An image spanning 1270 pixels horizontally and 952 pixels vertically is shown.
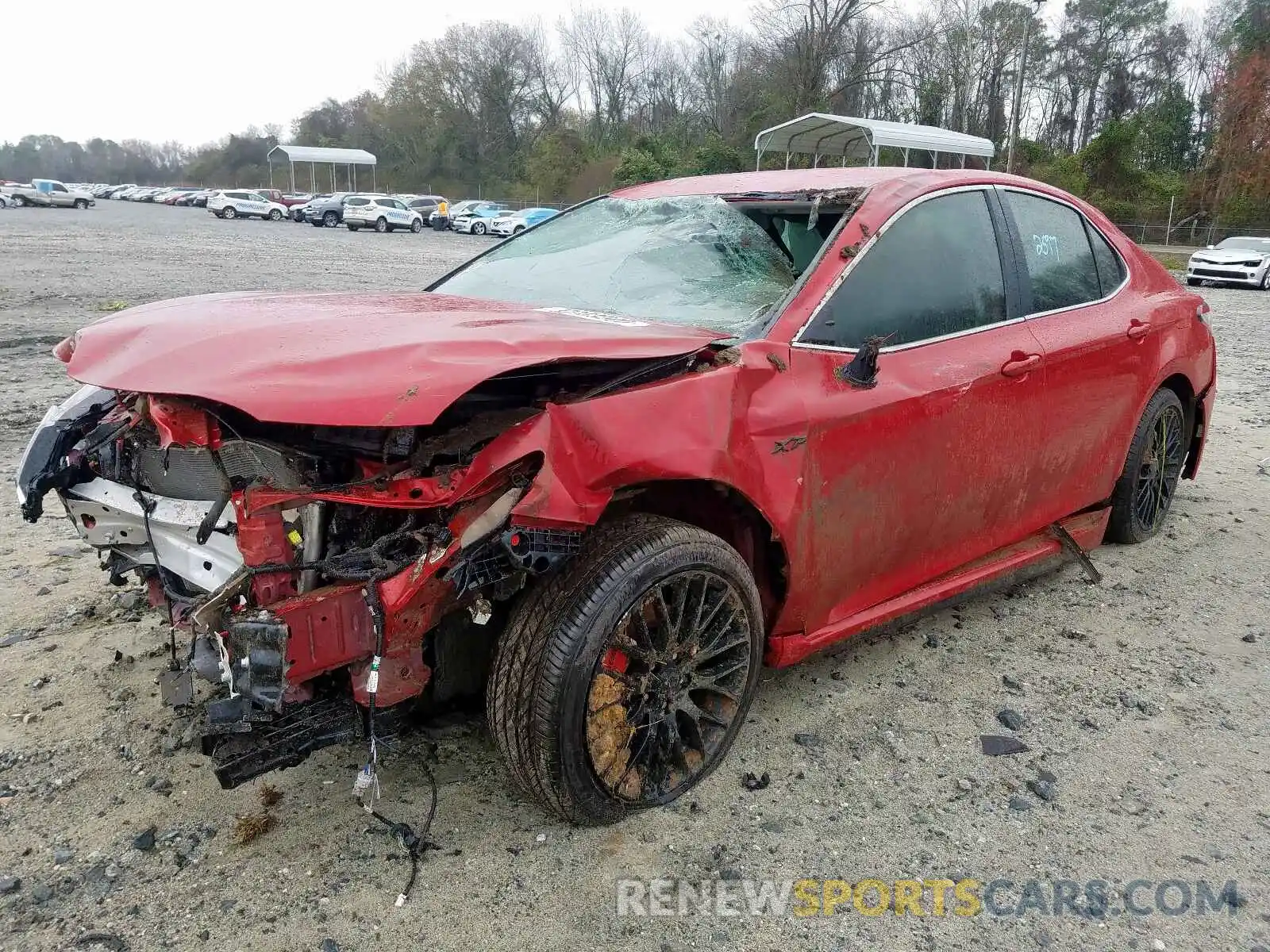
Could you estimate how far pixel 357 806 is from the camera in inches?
99.8

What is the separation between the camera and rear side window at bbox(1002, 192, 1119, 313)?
348 centimetres

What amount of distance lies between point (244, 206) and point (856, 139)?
3367 centimetres

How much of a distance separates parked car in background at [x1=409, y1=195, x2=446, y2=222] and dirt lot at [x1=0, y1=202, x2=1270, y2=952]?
38018 mm

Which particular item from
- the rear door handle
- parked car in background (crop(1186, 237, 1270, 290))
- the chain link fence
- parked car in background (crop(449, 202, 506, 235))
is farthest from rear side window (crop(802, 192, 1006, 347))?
parked car in background (crop(449, 202, 506, 235))

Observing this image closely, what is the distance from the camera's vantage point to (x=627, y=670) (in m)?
2.41

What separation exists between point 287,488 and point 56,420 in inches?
46.8

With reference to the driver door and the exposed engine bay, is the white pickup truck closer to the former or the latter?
the exposed engine bay

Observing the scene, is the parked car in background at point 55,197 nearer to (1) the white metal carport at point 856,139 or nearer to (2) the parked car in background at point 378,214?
Result: (2) the parked car in background at point 378,214

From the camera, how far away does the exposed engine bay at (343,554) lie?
80.7 inches

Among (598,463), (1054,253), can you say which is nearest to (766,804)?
(598,463)

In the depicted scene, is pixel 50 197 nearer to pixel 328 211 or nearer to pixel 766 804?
pixel 328 211

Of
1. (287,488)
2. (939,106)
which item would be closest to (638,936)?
(287,488)

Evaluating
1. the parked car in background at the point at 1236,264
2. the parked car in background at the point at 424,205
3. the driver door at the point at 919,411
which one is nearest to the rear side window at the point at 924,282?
the driver door at the point at 919,411

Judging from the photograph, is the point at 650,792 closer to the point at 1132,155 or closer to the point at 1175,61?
the point at 1132,155
